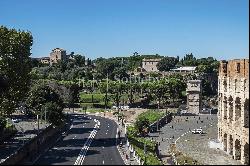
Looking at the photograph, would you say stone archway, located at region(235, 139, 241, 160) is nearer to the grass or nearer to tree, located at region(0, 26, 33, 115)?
the grass

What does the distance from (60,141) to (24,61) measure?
13842 millimetres

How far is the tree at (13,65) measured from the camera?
2773 inches

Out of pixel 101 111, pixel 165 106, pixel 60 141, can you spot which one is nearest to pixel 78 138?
pixel 60 141

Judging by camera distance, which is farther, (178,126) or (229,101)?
(178,126)

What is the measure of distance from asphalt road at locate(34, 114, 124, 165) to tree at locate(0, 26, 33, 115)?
9468 mm

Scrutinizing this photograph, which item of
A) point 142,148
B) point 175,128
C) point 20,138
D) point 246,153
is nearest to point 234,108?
point 246,153

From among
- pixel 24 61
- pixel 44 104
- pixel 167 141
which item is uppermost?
pixel 24 61

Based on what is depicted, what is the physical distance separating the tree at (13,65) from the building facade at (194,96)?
206 ft

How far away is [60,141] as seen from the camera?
7525cm

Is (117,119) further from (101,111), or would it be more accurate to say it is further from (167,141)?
(167,141)

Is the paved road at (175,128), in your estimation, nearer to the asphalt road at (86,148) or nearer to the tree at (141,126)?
the tree at (141,126)

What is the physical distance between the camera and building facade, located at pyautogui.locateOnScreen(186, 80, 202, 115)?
127 m

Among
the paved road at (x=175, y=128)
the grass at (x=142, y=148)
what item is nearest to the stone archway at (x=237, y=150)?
the paved road at (x=175, y=128)

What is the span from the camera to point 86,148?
221ft
